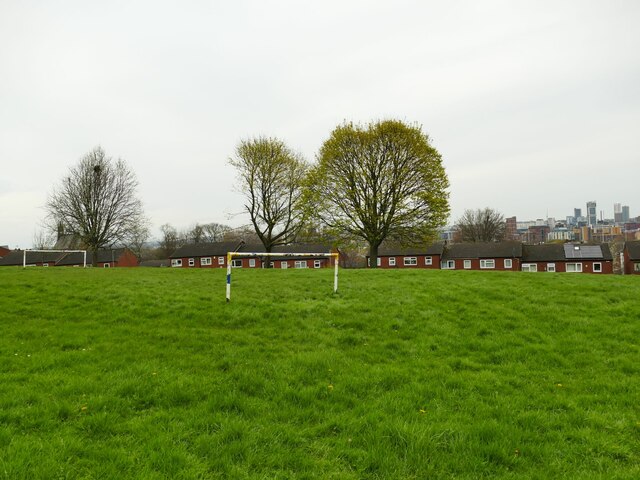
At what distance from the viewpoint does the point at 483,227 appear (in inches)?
3499

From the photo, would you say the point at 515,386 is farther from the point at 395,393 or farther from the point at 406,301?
the point at 406,301

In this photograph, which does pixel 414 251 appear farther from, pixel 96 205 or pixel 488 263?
pixel 96 205

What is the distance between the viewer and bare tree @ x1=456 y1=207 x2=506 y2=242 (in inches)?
3474

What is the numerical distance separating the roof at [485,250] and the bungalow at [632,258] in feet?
46.3

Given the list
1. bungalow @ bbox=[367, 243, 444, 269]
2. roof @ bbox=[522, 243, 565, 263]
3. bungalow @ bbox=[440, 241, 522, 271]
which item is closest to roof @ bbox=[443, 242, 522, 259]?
bungalow @ bbox=[440, 241, 522, 271]

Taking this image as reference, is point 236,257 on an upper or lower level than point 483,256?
upper

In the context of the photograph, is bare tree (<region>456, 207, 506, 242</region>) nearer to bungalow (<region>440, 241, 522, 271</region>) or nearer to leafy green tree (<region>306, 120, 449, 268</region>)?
bungalow (<region>440, 241, 522, 271</region>)

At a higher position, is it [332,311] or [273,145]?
[273,145]

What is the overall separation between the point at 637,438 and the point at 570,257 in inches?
2496

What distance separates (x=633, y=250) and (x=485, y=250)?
19.5 m

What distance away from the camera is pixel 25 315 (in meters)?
9.45

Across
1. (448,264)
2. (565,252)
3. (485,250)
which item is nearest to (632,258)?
(565,252)

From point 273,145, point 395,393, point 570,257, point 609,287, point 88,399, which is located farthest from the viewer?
point 570,257

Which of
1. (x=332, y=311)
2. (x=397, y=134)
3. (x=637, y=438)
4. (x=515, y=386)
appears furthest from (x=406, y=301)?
(x=397, y=134)
